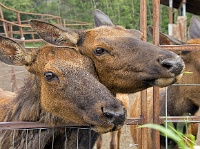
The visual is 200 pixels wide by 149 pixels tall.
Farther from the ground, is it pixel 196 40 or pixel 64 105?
pixel 196 40

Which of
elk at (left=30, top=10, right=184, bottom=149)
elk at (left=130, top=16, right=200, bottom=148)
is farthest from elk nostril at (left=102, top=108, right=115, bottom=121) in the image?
elk at (left=130, top=16, right=200, bottom=148)

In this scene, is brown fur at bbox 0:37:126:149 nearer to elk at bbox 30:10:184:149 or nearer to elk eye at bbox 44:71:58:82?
elk eye at bbox 44:71:58:82

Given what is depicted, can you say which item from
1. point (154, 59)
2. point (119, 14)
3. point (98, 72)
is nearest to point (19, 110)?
point (98, 72)

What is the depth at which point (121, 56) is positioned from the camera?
408cm

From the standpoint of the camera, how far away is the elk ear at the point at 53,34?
4.36 meters

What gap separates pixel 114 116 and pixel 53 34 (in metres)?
1.36

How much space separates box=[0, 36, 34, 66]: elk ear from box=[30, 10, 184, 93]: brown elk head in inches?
11.4

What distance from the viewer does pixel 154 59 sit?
12.5 ft

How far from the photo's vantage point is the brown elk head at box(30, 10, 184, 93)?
379cm

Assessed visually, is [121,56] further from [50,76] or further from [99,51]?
[50,76]

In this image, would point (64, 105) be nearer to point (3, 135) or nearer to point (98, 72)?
point (98, 72)

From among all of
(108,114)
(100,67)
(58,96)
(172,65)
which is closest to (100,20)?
(100,67)

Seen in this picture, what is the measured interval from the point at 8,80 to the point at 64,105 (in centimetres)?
1329

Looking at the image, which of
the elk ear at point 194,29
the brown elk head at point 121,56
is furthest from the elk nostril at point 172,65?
the elk ear at point 194,29
